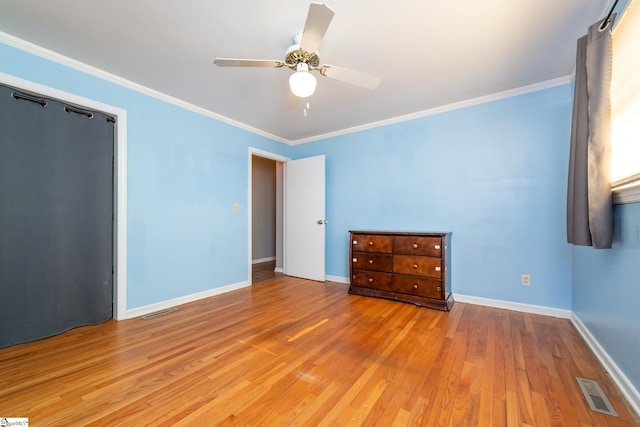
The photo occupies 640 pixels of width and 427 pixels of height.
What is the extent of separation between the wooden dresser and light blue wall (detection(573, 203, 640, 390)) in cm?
113

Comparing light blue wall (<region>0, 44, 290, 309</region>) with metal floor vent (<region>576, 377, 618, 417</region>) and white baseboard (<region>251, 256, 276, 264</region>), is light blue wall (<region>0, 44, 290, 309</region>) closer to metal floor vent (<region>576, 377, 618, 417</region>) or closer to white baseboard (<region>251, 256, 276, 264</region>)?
white baseboard (<region>251, 256, 276, 264</region>)

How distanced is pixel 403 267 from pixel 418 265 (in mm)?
179

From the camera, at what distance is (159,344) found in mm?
2061

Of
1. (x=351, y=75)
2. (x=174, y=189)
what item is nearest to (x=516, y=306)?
(x=351, y=75)

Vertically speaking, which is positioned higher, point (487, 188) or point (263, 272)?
point (487, 188)

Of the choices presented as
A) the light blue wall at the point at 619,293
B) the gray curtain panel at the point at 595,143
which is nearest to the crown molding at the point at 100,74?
the gray curtain panel at the point at 595,143

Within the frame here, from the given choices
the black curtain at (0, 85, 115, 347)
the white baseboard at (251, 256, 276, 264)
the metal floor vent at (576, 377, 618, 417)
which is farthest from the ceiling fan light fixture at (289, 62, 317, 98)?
the white baseboard at (251, 256, 276, 264)

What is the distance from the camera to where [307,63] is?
1845 mm

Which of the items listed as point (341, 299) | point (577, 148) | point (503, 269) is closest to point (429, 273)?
point (503, 269)

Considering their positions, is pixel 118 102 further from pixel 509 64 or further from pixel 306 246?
pixel 509 64

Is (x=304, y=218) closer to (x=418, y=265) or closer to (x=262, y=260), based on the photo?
(x=418, y=265)

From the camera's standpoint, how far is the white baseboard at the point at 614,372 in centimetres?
134

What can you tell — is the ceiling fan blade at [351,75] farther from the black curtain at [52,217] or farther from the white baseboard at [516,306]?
the white baseboard at [516,306]

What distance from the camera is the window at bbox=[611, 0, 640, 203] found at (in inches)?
52.9
